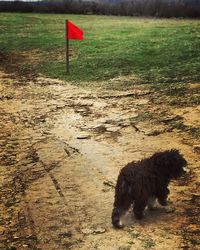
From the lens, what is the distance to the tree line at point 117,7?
35384 mm

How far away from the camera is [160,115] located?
37.2ft

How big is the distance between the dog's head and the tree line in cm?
2910

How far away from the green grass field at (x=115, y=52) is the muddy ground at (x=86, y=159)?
1.64 metres

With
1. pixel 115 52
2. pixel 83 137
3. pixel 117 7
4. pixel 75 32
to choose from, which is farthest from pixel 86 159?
pixel 117 7

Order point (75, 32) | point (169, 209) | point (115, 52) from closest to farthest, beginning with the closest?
point (169, 209) < point (75, 32) < point (115, 52)

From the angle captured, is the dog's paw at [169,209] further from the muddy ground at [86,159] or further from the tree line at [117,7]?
the tree line at [117,7]

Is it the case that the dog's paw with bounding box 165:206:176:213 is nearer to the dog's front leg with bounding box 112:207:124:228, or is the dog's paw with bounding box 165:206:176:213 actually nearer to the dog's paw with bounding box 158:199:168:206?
the dog's paw with bounding box 158:199:168:206

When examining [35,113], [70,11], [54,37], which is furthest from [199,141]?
[70,11]

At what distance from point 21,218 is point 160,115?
542 cm

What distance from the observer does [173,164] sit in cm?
621

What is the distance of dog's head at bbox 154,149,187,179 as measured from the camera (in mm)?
6215

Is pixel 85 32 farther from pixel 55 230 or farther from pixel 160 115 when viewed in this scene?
pixel 55 230

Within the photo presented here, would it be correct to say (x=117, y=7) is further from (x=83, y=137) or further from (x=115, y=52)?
(x=83, y=137)

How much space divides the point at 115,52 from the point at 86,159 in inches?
480
